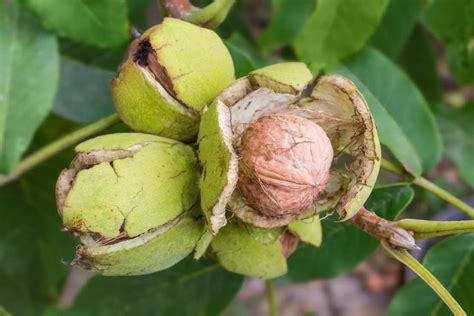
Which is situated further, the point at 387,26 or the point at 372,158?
the point at 387,26

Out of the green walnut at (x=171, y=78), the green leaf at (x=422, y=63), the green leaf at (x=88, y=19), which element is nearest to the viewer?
the green walnut at (x=171, y=78)

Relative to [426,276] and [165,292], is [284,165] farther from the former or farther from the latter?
[165,292]

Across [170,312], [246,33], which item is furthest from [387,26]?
[170,312]

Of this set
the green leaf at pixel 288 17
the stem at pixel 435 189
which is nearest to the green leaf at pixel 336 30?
the green leaf at pixel 288 17

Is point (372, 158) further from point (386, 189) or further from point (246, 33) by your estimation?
point (246, 33)

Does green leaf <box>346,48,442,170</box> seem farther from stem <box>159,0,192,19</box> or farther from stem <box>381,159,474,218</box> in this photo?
stem <box>159,0,192,19</box>

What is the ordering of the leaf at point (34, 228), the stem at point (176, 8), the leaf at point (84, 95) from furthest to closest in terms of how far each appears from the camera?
the leaf at point (34, 228), the leaf at point (84, 95), the stem at point (176, 8)

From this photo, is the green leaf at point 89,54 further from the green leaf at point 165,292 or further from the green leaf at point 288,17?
the green leaf at point 165,292
